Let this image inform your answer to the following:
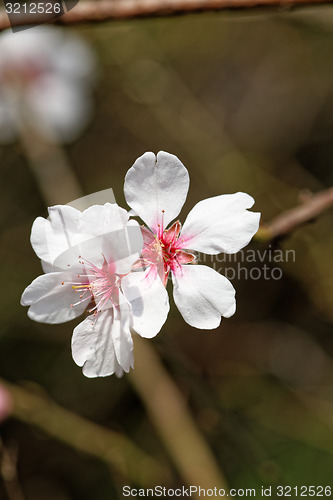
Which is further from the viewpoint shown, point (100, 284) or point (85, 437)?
point (85, 437)

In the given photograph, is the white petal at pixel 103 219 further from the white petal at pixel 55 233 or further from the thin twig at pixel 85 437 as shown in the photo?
the thin twig at pixel 85 437

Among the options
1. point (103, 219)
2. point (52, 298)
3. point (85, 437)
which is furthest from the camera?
point (85, 437)

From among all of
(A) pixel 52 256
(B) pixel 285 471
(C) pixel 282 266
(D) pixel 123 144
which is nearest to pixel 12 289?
(D) pixel 123 144

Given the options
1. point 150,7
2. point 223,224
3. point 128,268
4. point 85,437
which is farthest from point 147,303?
point 85,437

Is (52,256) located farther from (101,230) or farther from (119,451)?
(119,451)

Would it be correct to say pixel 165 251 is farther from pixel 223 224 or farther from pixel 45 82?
pixel 45 82

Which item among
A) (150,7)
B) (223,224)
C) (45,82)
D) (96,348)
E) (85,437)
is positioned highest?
(150,7)
